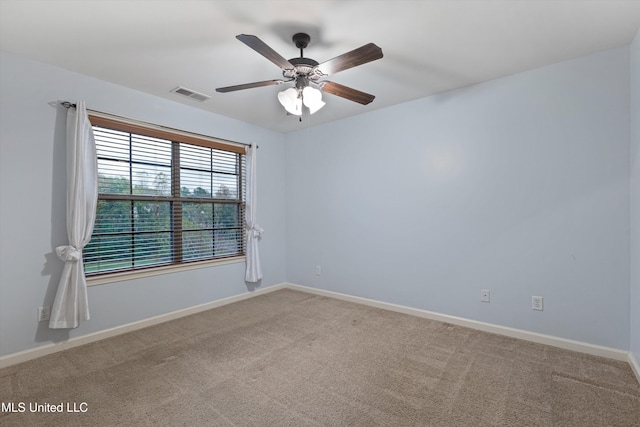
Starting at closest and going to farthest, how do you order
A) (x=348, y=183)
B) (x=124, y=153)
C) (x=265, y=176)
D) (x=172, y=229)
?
1. (x=124, y=153)
2. (x=172, y=229)
3. (x=348, y=183)
4. (x=265, y=176)

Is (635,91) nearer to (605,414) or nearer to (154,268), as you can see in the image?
(605,414)

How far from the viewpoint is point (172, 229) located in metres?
3.55

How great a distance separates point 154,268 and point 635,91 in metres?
4.58

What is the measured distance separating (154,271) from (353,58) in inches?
117

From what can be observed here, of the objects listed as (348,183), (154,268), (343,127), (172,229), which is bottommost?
(154,268)

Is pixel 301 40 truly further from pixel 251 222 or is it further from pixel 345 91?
pixel 251 222

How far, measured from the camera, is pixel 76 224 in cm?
265

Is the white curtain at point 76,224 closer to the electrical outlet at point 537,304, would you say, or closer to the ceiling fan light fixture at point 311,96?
the ceiling fan light fixture at point 311,96

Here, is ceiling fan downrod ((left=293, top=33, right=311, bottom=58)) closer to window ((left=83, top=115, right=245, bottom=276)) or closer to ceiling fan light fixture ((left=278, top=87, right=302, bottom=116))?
ceiling fan light fixture ((left=278, top=87, right=302, bottom=116))

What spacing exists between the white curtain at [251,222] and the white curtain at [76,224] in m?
1.81

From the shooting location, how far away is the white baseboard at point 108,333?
2.46 meters

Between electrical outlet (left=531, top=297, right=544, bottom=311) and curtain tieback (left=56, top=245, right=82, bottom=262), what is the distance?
411cm

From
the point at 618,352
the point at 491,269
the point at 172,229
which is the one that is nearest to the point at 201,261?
the point at 172,229

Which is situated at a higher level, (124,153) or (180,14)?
(180,14)
